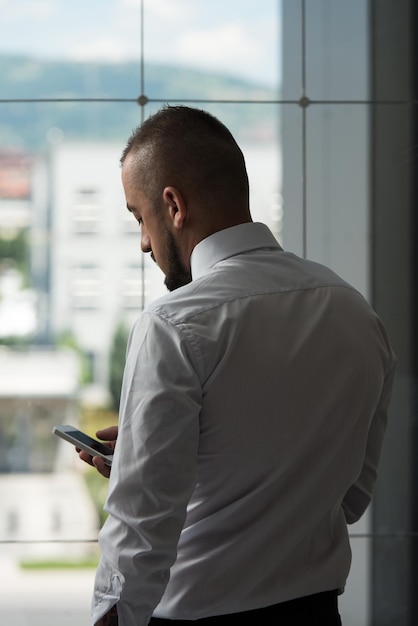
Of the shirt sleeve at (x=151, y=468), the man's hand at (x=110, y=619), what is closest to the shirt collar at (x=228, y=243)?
the shirt sleeve at (x=151, y=468)

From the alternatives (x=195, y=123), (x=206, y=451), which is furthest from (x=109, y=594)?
(x=195, y=123)

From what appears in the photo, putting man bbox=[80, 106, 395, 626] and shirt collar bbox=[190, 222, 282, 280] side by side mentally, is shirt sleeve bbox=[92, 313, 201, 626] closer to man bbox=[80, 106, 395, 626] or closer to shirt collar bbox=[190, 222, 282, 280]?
man bbox=[80, 106, 395, 626]

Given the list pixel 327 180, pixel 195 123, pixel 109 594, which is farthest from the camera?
pixel 327 180

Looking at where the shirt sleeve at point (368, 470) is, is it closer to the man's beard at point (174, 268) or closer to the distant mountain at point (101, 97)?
the man's beard at point (174, 268)

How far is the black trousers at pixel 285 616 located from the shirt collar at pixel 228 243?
362 mm

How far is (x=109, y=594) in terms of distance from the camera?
2.74 feet

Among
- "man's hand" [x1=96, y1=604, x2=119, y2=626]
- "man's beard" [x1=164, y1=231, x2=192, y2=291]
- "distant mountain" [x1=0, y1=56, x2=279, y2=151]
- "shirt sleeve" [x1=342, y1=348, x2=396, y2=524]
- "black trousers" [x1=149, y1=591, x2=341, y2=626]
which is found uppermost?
"distant mountain" [x1=0, y1=56, x2=279, y2=151]

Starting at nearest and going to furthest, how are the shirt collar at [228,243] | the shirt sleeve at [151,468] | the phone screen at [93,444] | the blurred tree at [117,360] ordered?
1. the shirt sleeve at [151,468]
2. the shirt collar at [228,243]
3. the phone screen at [93,444]
4. the blurred tree at [117,360]

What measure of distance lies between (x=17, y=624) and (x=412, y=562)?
82cm

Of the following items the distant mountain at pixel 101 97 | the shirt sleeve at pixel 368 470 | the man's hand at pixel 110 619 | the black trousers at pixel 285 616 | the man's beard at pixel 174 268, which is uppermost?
the distant mountain at pixel 101 97

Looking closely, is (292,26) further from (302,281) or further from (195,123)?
(302,281)

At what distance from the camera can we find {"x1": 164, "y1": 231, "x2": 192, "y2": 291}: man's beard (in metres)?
0.96

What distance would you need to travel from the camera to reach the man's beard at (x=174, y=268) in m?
0.96

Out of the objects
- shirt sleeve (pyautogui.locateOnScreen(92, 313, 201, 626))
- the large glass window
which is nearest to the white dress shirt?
shirt sleeve (pyautogui.locateOnScreen(92, 313, 201, 626))
